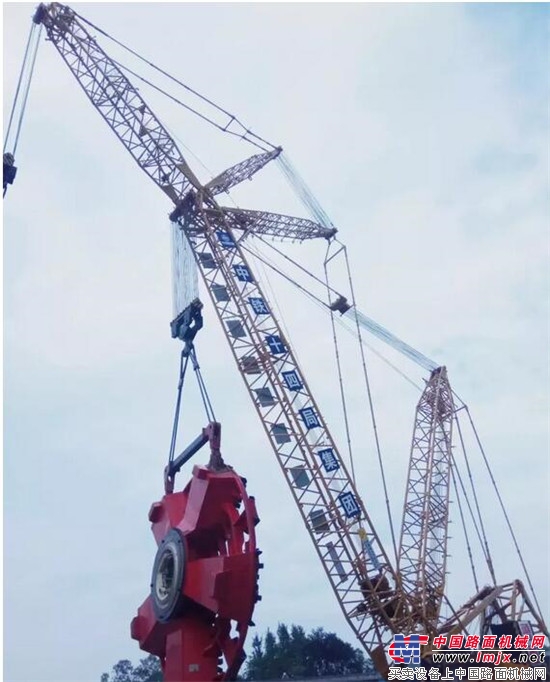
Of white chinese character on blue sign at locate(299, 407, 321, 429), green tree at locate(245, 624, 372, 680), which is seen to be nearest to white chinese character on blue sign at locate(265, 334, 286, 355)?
white chinese character on blue sign at locate(299, 407, 321, 429)

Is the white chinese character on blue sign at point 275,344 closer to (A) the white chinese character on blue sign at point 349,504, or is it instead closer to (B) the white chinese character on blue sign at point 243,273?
(B) the white chinese character on blue sign at point 243,273

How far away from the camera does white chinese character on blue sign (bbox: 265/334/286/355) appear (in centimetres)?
3341

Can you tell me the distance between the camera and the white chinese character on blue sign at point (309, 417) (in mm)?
32469

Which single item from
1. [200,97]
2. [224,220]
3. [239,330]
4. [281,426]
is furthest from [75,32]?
[281,426]

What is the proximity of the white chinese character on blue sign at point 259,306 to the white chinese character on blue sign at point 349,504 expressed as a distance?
8.66 metres

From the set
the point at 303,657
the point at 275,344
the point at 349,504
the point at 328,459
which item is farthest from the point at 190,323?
the point at 303,657

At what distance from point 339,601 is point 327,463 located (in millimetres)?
5604

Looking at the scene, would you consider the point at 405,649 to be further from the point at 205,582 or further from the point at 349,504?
the point at 205,582

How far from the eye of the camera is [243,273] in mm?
34844

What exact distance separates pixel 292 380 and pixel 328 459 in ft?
12.2

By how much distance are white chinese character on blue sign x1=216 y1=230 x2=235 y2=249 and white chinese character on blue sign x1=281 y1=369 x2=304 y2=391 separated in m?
6.70

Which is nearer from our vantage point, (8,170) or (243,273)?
(8,170)

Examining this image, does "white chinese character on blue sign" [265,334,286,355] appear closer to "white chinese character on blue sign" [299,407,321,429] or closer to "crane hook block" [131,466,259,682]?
"white chinese character on blue sign" [299,407,321,429]

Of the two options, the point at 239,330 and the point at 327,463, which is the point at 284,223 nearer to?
the point at 239,330
